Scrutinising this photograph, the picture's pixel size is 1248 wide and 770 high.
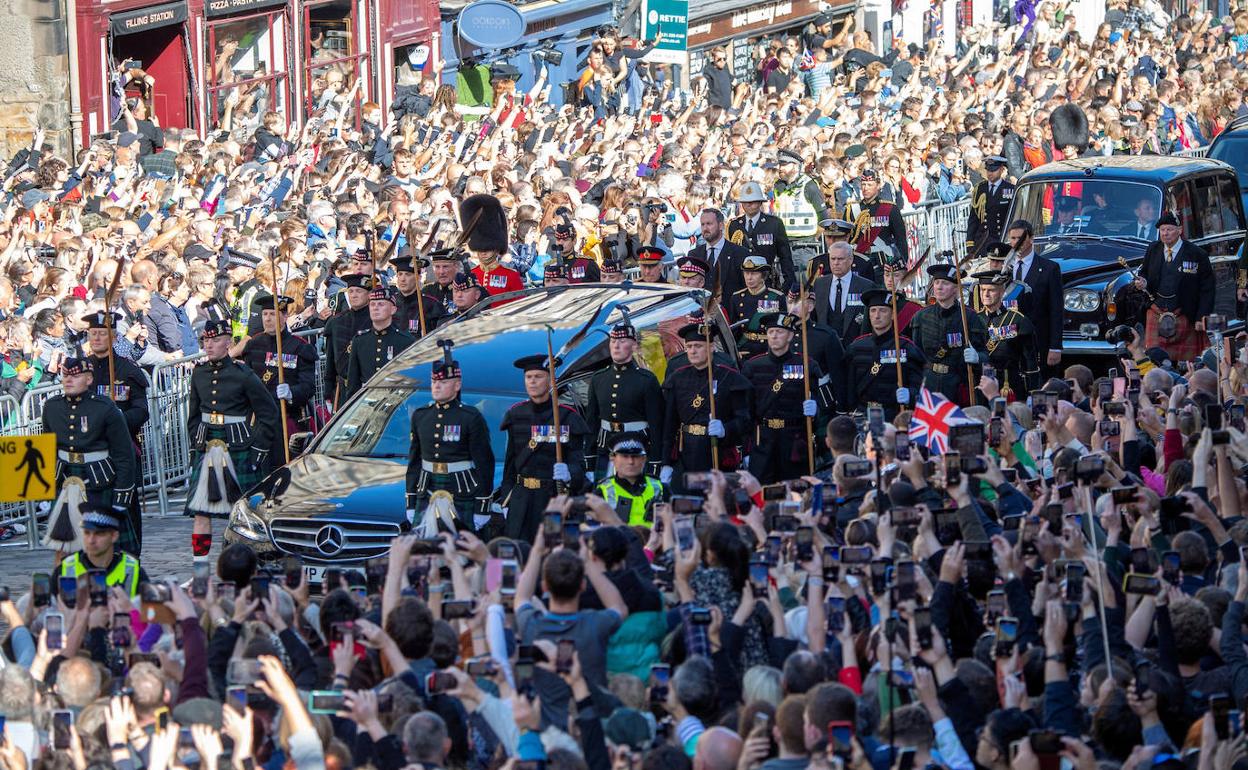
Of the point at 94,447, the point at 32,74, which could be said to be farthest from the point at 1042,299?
the point at 32,74

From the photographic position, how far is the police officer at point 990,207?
68.8ft

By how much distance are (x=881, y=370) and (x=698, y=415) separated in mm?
1767

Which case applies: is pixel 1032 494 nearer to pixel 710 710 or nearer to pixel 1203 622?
pixel 1203 622

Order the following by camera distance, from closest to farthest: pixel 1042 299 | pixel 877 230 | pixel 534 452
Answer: pixel 534 452 → pixel 1042 299 → pixel 877 230

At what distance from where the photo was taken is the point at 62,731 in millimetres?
7512

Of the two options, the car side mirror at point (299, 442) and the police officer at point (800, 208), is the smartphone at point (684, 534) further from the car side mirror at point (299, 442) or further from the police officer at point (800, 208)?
the police officer at point (800, 208)

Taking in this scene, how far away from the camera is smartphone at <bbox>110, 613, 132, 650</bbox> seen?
8578 mm

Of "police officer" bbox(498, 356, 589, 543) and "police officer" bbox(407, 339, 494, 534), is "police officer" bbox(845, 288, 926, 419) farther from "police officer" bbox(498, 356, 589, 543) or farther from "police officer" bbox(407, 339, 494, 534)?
"police officer" bbox(407, 339, 494, 534)

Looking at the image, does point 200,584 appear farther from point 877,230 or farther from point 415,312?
point 877,230

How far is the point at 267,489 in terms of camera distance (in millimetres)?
13219

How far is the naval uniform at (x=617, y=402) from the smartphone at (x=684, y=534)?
14.9 ft

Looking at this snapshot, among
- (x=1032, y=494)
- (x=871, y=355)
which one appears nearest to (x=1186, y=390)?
(x=1032, y=494)

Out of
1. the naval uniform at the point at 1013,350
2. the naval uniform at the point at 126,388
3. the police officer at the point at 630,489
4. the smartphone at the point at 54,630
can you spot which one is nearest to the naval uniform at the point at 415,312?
the naval uniform at the point at 126,388

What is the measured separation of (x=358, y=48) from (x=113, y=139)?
328 inches
